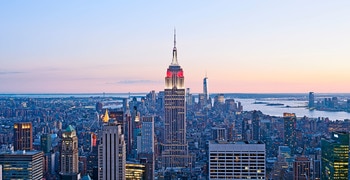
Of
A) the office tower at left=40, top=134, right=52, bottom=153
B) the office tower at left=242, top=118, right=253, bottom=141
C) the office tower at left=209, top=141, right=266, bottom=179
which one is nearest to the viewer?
the office tower at left=209, top=141, right=266, bottom=179

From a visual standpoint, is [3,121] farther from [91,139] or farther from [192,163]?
[192,163]

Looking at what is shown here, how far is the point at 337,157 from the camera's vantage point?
24.1m

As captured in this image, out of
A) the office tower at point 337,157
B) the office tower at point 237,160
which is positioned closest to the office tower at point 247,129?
the office tower at point 337,157

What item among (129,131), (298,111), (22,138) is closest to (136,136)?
(129,131)

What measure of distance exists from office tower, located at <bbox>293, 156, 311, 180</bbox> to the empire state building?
44.9ft

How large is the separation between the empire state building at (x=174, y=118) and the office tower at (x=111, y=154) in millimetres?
17522

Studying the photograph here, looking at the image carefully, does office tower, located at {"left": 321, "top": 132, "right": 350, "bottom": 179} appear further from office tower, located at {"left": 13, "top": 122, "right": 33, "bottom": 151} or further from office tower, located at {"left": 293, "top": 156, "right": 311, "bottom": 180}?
office tower, located at {"left": 13, "top": 122, "right": 33, "bottom": 151}

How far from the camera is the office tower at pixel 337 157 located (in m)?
23.6

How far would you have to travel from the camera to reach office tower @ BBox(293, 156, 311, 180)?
2973 centimetres

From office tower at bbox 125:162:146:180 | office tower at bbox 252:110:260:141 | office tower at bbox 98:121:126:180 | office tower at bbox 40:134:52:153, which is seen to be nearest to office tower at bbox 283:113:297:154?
office tower at bbox 252:110:260:141

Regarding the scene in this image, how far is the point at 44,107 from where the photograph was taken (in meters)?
62.8

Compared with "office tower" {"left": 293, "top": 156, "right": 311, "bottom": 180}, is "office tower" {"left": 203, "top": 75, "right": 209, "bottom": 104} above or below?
above

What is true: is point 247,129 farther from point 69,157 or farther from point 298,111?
point 69,157

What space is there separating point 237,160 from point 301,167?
1402cm
